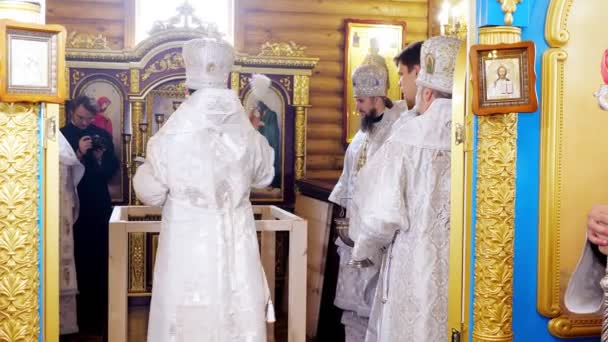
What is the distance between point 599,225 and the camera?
6.16 ft

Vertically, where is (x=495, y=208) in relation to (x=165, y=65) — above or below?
below

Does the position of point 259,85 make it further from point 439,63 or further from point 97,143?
point 439,63

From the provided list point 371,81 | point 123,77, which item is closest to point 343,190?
point 371,81

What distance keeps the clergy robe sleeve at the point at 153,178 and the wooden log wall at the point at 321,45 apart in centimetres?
390

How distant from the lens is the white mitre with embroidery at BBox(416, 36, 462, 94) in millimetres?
3217

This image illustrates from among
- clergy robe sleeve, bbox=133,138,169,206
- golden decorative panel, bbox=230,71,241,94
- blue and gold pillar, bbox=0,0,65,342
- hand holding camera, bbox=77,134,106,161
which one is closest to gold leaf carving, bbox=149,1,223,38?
golden decorative panel, bbox=230,71,241,94

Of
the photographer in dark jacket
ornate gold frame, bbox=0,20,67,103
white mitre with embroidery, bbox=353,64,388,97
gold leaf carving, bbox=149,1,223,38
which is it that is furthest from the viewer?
gold leaf carving, bbox=149,1,223,38

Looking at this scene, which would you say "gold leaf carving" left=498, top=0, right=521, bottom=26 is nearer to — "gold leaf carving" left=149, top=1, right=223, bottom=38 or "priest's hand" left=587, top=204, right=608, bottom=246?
"priest's hand" left=587, top=204, right=608, bottom=246

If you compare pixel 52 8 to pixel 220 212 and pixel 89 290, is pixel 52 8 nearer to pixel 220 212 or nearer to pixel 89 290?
pixel 89 290

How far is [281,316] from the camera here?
5742 millimetres

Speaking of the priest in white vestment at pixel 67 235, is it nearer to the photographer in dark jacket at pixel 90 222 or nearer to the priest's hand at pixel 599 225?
the photographer in dark jacket at pixel 90 222

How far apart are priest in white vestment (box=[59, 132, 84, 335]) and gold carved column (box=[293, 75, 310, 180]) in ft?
6.41

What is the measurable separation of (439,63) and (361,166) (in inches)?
57.0

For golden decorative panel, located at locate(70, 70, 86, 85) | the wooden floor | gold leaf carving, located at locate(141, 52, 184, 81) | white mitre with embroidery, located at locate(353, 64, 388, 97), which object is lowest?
the wooden floor
